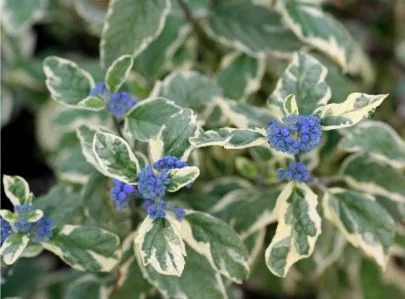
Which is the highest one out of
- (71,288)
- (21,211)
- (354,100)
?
(354,100)

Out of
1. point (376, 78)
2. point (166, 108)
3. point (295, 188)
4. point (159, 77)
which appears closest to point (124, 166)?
point (166, 108)

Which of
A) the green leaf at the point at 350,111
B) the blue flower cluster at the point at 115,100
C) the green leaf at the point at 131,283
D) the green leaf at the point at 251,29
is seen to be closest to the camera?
the green leaf at the point at 350,111

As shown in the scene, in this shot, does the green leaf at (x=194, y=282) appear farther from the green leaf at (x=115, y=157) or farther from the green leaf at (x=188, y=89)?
the green leaf at (x=188, y=89)

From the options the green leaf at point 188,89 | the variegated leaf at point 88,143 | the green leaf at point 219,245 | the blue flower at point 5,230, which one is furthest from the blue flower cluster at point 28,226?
the green leaf at point 188,89

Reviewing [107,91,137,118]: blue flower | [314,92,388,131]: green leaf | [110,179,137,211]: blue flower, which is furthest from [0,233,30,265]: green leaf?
[314,92,388,131]: green leaf

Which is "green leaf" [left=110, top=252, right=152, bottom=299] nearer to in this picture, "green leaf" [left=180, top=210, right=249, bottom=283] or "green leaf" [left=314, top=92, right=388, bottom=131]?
"green leaf" [left=180, top=210, right=249, bottom=283]

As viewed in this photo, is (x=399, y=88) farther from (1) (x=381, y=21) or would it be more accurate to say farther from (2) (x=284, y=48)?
(2) (x=284, y=48)
